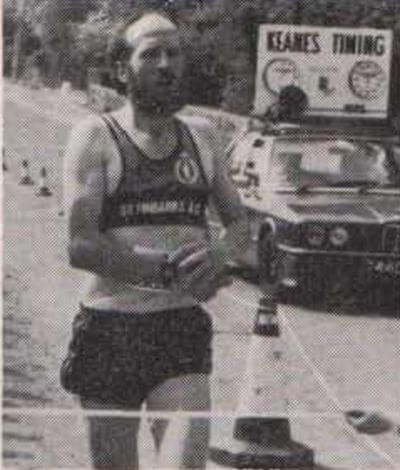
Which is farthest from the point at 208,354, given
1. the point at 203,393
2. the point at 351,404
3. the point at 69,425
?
the point at 351,404

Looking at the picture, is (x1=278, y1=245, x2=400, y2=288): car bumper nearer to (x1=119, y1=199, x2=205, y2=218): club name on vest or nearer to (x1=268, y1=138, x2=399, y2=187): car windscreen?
(x1=268, y1=138, x2=399, y2=187): car windscreen

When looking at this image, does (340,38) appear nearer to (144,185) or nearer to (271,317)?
(271,317)

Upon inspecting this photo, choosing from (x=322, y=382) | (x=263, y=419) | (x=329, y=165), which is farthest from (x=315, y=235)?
(x=263, y=419)

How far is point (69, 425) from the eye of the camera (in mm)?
3844

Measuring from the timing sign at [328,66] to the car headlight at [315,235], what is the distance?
458mm

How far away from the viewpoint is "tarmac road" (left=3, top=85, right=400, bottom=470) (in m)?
3.85

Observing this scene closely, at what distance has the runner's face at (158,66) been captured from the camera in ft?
10.2

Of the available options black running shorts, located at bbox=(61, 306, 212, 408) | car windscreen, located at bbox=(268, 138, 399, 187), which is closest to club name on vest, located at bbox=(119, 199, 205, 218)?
black running shorts, located at bbox=(61, 306, 212, 408)

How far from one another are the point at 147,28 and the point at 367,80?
125 cm

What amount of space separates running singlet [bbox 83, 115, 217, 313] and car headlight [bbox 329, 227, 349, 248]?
1443mm

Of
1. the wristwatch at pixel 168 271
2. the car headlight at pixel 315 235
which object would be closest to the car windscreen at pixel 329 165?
the car headlight at pixel 315 235

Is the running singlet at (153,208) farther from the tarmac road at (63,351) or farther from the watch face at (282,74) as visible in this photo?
the watch face at (282,74)

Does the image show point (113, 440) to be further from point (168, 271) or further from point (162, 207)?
point (162, 207)

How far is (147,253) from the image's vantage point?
300 centimetres
